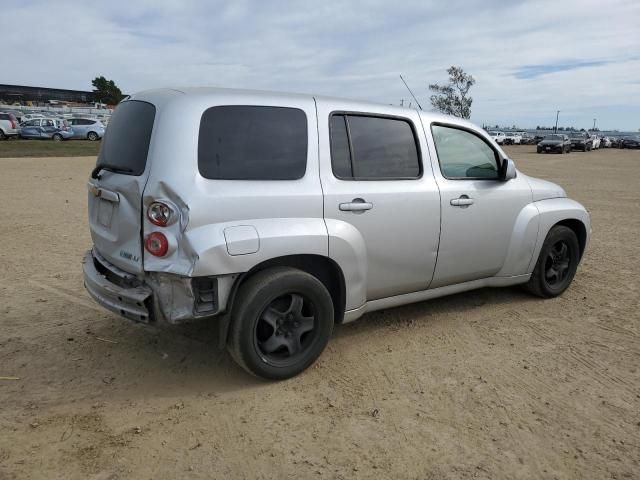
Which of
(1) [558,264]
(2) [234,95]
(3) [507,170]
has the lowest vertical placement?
(1) [558,264]

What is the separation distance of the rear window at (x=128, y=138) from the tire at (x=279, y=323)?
1.02m

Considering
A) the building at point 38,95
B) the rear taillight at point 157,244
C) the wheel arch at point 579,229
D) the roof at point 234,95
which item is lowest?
the wheel arch at point 579,229

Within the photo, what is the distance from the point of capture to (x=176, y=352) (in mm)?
3811

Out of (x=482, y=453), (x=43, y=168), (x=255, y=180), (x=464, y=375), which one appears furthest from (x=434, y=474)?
(x=43, y=168)

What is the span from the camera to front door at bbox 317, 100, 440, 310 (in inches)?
136

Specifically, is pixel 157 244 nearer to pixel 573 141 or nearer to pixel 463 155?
pixel 463 155

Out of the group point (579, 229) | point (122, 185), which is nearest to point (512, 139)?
point (579, 229)

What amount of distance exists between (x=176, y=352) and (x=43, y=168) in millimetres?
15085

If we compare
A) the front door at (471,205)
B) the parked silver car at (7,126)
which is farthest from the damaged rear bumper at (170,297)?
the parked silver car at (7,126)

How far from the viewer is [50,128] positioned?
31.5 metres

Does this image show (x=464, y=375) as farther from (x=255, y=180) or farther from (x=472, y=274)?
(x=255, y=180)

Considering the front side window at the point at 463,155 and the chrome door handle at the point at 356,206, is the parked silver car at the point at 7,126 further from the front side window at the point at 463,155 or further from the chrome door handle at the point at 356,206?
the chrome door handle at the point at 356,206

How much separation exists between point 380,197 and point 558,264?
251 cm

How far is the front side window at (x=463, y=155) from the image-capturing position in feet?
13.5
